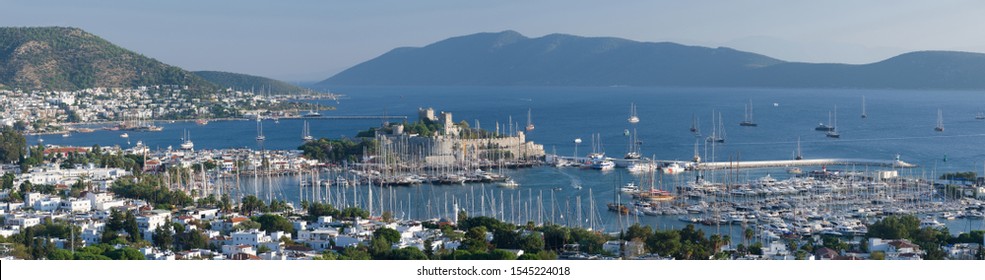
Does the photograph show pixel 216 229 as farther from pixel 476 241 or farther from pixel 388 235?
pixel 476 241

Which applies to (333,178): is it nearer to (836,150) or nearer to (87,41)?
(836,150)

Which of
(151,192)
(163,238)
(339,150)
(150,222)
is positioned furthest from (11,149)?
(163,238)

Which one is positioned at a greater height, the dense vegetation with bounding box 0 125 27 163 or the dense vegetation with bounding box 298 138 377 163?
the dense vegetation with bounding box 0 125 27 163

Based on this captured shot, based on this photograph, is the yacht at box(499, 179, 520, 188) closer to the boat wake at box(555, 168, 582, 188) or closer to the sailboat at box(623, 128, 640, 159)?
the boat wake at box(555, 168, 582, 188)

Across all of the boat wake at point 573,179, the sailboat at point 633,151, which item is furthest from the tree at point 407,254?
the sailboat at point 633,151

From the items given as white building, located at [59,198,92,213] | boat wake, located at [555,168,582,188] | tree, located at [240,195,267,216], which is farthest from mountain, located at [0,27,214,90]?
tree, located at [240,195,267,216]

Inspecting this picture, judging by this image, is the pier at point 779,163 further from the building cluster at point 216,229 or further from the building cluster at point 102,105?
the building cluster at point 102,105
